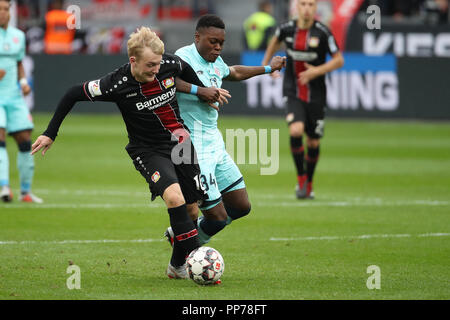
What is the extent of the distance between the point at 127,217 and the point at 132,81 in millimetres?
3997

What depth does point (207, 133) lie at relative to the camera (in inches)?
307

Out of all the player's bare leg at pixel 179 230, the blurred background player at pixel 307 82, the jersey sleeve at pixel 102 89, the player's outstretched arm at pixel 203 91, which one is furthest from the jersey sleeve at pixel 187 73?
the blurred background player at pixel 307 82

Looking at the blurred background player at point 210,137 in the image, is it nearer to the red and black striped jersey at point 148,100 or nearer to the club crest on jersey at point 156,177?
the red and black striped jersey at point 148,100

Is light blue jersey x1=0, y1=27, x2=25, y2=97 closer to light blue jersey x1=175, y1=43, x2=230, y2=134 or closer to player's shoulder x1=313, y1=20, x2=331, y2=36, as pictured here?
player's shoulder x1=313, y1=20, x2=331, y2=36

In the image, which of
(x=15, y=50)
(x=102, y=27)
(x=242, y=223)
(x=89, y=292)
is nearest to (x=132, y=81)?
(x=89, y=292)

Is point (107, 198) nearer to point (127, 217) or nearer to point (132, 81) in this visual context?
point (127, 217)

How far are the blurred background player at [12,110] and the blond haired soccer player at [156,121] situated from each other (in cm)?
483

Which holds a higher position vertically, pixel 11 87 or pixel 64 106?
pixel 64 106

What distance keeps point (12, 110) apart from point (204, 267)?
5764 millimetres

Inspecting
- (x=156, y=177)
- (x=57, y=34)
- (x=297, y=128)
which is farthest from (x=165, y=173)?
(x=57, y=34)

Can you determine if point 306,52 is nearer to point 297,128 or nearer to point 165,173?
point 297,128

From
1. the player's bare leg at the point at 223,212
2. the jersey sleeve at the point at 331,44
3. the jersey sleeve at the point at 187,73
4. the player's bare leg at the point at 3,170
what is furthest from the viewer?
the jersey sleeve at the point at 331,44

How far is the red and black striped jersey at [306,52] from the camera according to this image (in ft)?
42.2
